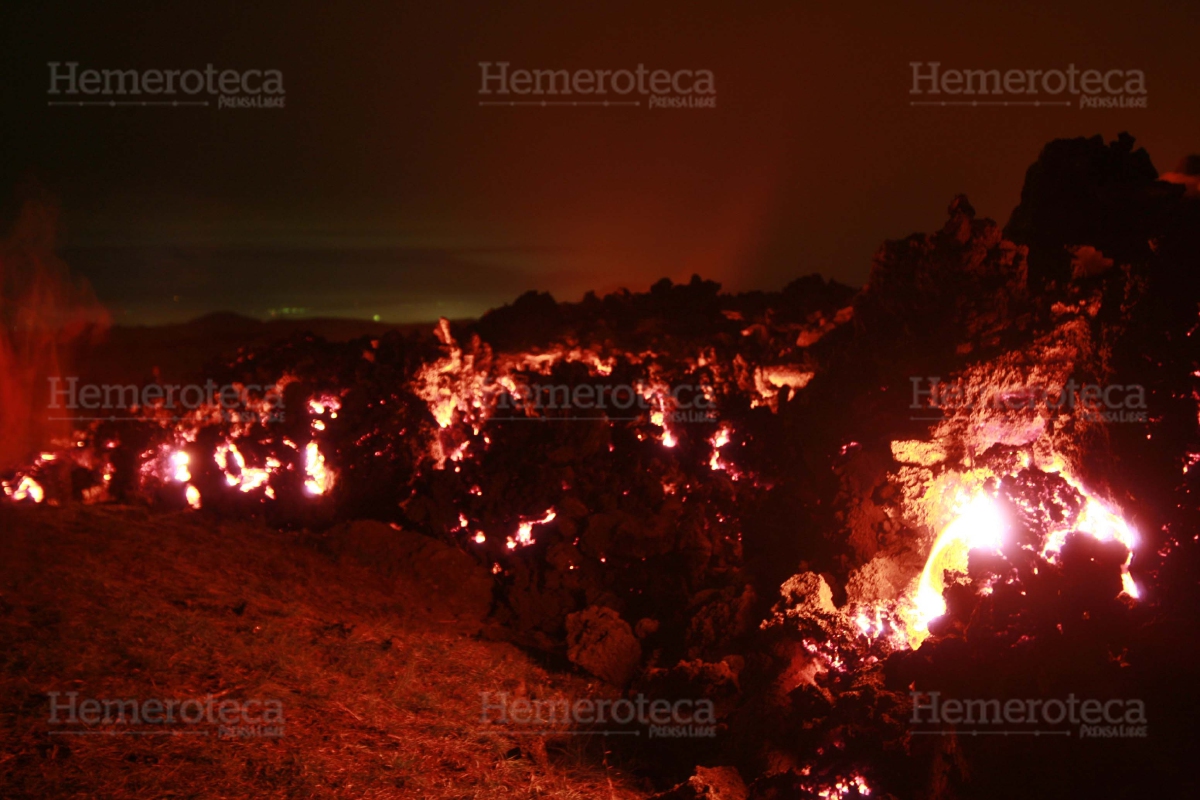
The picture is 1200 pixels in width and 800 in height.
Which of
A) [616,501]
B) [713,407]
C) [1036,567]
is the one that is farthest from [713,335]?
[1036,567]

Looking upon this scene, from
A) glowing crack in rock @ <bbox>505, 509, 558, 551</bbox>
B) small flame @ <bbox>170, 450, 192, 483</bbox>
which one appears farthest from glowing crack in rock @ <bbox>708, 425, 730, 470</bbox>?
small flame @ <bbox>170, 450, 192, 483</bbox>

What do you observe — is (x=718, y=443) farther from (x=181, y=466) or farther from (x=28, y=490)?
(x=28, y=490)

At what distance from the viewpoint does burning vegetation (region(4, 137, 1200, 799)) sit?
4652mm

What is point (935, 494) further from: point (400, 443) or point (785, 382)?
point (400, 443)

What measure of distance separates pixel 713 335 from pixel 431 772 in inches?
248

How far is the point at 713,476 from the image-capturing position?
8.57 m

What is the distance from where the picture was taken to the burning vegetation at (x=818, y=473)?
4.65 m

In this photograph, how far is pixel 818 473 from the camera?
723 centimetres

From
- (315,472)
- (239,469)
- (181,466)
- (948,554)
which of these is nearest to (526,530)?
(315,472)
